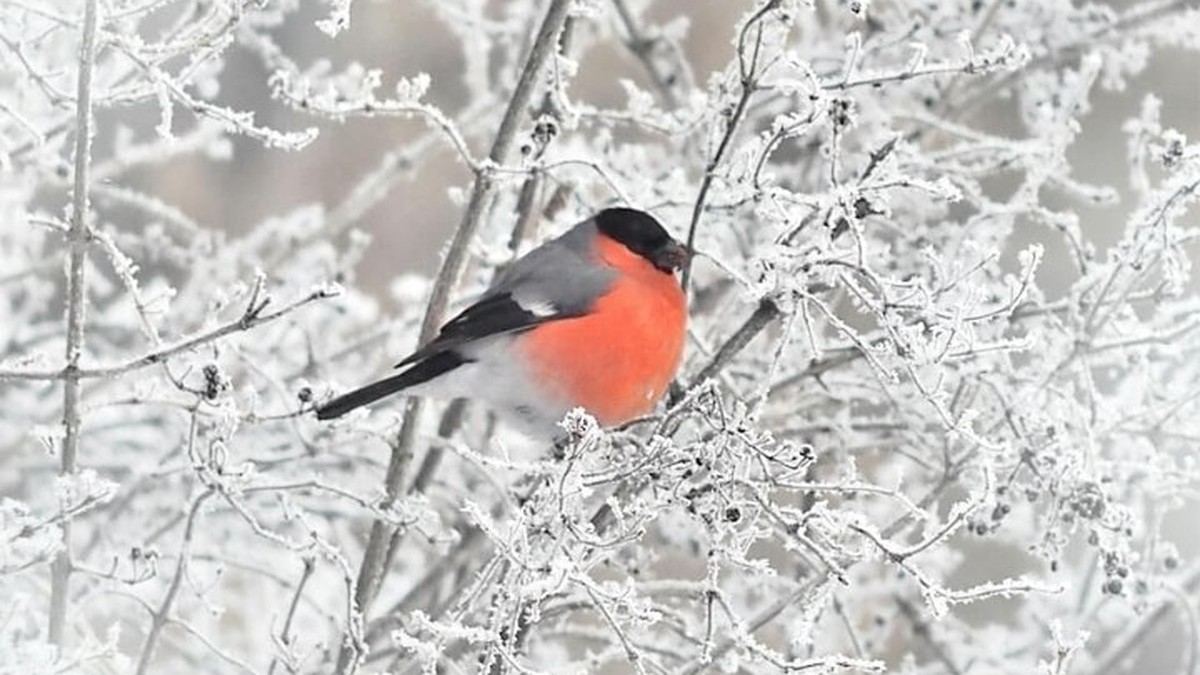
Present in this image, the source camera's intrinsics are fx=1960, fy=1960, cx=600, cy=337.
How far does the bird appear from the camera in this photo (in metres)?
2.92

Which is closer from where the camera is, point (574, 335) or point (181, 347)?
point (181, 347)

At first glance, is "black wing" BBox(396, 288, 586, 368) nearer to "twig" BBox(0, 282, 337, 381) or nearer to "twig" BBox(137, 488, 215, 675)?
"twig" BBox(137, 488, 215, 675)

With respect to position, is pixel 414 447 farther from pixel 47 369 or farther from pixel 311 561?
pixel 47 369

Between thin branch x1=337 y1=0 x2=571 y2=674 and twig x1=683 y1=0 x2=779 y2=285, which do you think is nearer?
twig x1=683 y1=0 x2=779 y2=285

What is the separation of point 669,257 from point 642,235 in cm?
6

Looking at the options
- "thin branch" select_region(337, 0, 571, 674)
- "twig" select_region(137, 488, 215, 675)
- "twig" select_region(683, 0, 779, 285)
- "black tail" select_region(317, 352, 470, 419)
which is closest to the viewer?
"twig" select_region(683, 0, 779, 285)

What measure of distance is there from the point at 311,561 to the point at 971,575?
7.93 m

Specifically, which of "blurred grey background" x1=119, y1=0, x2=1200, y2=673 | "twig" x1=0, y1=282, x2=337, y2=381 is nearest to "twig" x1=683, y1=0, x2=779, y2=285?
"twig" x1=0, y1=282, x2=337, y2=381

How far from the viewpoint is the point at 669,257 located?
121 inches

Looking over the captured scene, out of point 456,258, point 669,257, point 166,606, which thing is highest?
point 669,257

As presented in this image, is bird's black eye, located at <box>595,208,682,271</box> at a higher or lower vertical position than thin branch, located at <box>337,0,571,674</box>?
higher

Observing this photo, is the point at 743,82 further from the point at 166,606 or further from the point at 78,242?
→ the point at 166,606

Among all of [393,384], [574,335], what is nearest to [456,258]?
[393,384]

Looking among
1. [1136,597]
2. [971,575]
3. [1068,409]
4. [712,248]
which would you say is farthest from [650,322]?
[971,575]
